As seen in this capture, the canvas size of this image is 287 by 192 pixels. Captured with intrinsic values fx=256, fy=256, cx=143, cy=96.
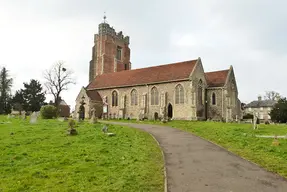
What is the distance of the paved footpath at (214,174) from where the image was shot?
23.6 ft

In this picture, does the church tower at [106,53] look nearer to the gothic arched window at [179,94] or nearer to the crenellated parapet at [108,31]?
the crenellated parapet at [108,31]

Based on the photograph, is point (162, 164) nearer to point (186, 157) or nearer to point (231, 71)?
point (186, 157)

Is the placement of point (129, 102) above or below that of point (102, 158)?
above

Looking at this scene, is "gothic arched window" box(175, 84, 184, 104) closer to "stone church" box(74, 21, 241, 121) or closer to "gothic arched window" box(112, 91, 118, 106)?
"stone church" box(74, 21, 241, 121)

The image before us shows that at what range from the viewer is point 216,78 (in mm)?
39125

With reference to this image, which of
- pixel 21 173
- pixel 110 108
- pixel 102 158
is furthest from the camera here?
pixel 110 108

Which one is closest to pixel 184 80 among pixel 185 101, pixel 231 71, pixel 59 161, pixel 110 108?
pixel 185 101

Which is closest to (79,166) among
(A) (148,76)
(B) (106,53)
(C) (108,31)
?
(A) (148,76)

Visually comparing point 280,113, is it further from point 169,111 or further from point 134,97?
point 134,97

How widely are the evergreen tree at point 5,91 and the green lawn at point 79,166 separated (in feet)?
158

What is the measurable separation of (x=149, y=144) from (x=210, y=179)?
6.28 meters

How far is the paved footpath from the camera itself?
718 cm

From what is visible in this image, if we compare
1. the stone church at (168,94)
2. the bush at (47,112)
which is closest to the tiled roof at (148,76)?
the stone church at (168,94)

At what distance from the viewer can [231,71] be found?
3922 centimetres
